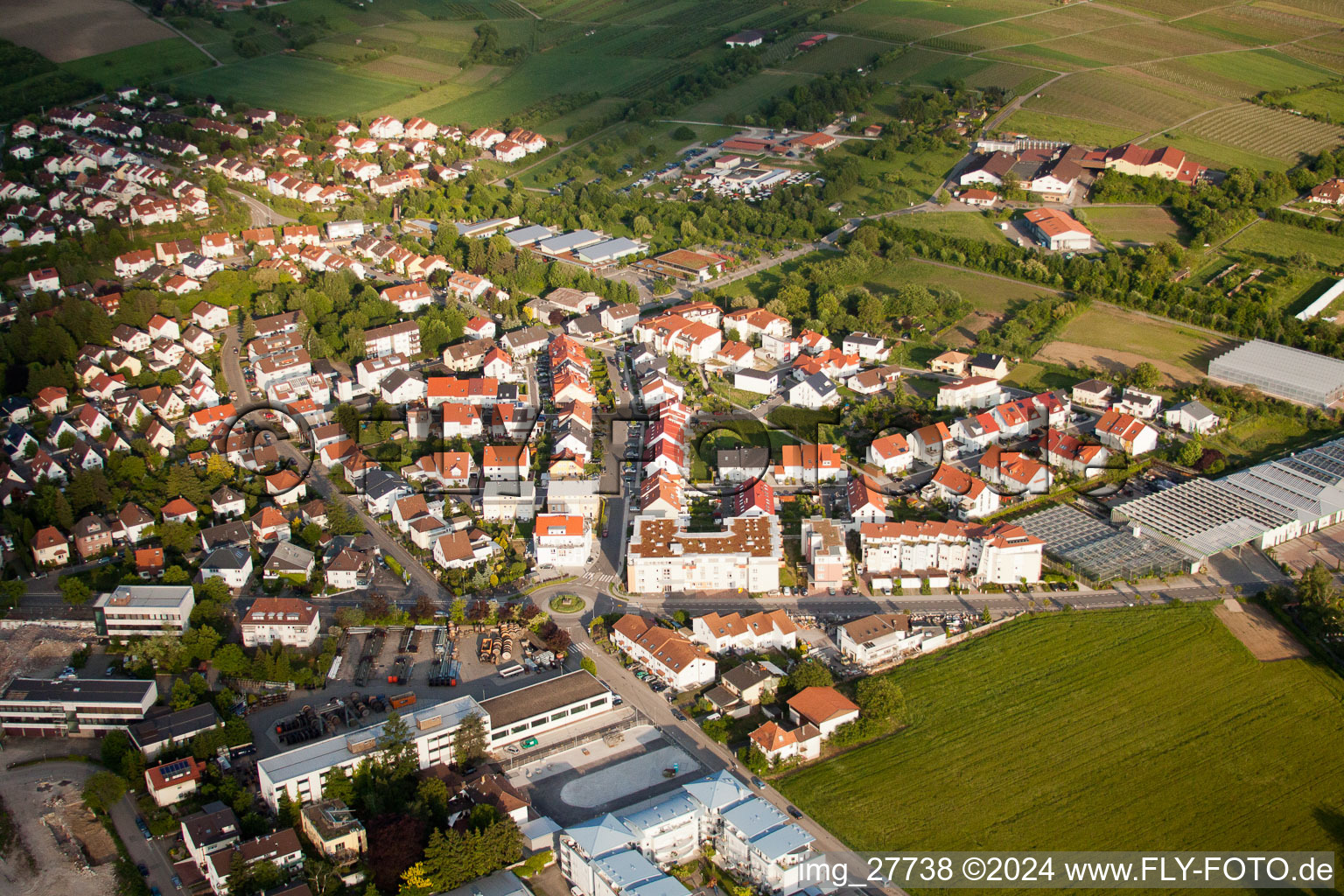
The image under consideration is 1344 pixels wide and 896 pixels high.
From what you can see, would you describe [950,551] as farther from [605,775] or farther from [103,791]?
[103,791]

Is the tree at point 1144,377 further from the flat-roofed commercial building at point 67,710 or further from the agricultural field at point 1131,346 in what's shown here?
the flat-roofed commercial building at point 67,710

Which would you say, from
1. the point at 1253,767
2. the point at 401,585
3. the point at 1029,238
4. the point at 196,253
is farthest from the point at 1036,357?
the point at 196,253

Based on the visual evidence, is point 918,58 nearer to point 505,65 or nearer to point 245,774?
point 505,65

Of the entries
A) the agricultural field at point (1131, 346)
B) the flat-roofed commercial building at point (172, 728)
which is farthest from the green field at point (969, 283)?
the flat-roofed commercial building at point (172, 728)

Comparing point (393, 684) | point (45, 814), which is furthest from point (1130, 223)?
point (45, 814)

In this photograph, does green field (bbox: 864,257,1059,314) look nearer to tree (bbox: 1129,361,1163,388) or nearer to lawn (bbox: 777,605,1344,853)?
tree (bbox: 1129,361,1163,388)

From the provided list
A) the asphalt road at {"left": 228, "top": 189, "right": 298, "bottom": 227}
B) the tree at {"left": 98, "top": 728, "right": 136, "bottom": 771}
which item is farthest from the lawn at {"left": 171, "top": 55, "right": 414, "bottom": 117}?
the tree at {"left": 98, "top": 728, "right": 136, "bottom": 771}
